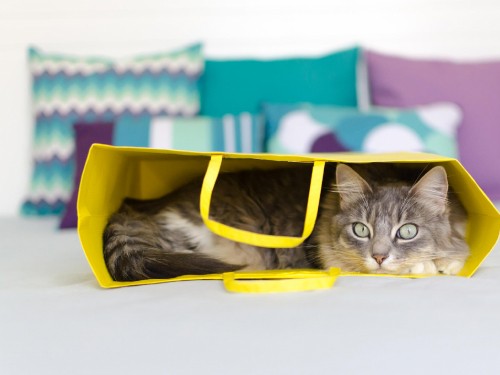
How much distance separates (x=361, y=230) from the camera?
1561 millimetres

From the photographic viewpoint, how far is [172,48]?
293 centimetres

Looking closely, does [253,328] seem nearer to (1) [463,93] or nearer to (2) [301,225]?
(2) [301,225]

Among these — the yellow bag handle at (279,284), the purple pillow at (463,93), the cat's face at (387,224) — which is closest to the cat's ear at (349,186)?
the cat's face at (387,224)

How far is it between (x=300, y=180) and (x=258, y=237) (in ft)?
1.72

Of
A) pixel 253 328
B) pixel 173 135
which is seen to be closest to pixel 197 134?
pixel 173 135

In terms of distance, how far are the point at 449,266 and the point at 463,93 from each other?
4.03 feet

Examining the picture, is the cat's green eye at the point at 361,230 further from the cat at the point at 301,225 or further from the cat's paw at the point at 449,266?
the cat's paw at the point at 449,266

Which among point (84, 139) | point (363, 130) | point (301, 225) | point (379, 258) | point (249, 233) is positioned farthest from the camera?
point (84, 139)

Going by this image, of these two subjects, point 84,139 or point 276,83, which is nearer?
point 84,139

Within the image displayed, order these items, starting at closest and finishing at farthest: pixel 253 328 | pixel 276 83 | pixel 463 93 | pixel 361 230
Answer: pixel 253 328 → pixel 361 230 → pixel 463 93 → pixel 276 83

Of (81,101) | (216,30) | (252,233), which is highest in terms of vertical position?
(216,30)

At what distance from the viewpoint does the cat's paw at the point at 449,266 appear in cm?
145

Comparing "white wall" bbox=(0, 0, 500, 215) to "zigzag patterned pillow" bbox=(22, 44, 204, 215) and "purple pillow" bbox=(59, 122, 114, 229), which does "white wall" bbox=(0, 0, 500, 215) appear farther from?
"purple pillow" bbox=(59, 122, 114, 229)

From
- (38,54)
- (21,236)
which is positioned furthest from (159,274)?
(38,54)
